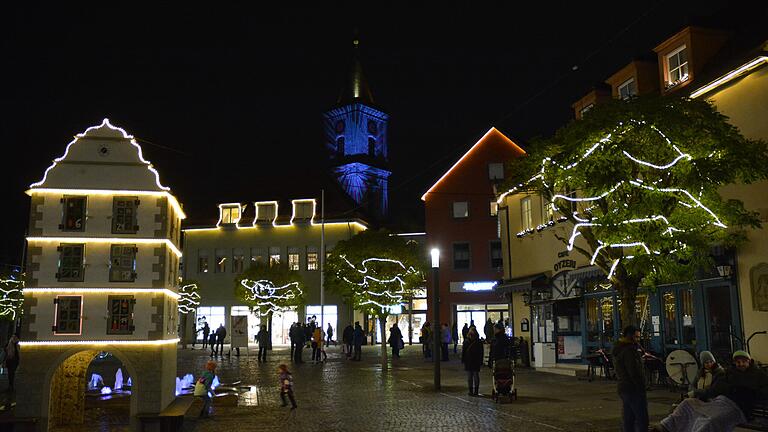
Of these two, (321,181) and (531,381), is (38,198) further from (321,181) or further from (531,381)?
(321,181)

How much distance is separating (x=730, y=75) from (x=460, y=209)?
105 feet

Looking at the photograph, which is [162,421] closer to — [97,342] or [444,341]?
[97,342]

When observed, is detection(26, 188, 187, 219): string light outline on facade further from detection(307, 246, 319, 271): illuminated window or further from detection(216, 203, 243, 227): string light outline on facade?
detection(216, 203, 243, 227): string light outline on facade

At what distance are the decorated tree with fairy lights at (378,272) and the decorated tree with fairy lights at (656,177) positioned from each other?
56.2 ft

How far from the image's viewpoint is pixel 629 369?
10328mm

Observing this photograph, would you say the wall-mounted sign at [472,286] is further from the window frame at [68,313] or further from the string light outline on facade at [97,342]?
the window frame at [68,313]

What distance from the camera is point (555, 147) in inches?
560

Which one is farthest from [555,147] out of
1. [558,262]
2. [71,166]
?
[558,262]

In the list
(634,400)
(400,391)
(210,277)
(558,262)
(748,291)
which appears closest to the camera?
(634,400)

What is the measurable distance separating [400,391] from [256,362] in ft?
50.3

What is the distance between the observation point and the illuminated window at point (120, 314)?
Result: 557 inches

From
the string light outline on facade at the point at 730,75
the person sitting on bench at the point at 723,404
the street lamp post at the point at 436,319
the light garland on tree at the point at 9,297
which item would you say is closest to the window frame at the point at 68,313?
the street lamp post at the point at 436,319

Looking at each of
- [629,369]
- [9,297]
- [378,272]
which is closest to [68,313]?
[629,369]

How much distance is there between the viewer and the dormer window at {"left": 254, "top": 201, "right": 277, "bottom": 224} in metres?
57.2
